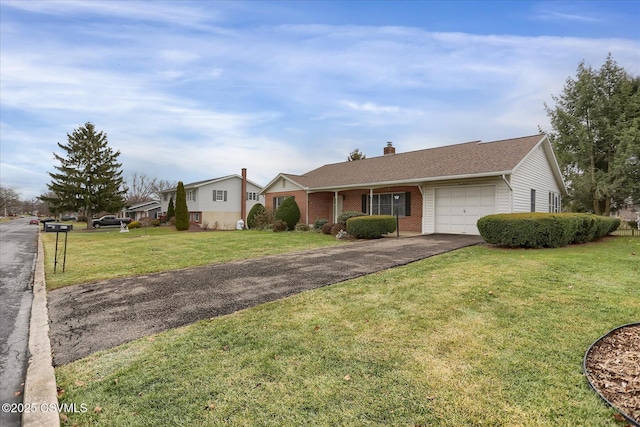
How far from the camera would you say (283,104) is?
17.5 meters

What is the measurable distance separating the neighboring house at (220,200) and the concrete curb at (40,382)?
2740cm

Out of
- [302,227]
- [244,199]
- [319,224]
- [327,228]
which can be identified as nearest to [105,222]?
[244,199]

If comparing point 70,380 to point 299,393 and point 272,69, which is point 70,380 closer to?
point 299,393

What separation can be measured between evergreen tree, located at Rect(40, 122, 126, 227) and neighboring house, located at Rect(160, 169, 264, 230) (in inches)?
396

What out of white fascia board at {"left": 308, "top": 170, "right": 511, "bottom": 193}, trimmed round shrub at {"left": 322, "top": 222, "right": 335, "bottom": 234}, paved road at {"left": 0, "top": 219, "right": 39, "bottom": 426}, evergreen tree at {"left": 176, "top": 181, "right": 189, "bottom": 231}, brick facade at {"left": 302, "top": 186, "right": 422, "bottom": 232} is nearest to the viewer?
paved road at {"left": 0, "top": 219, "right": 39, "bottom": 426}

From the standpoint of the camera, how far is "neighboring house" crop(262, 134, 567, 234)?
1415 centimetres

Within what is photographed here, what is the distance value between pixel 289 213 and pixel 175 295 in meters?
15.6

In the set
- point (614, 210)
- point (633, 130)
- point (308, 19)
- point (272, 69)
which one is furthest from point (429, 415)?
point (614, 210)

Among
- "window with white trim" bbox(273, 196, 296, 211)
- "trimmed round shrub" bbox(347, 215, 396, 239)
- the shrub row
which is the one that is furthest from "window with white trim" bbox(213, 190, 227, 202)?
the shrub row

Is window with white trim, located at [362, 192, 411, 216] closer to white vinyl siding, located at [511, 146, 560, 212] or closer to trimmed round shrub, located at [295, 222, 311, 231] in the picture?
trimmed round shrub, located at [295, 222, 311, 231]

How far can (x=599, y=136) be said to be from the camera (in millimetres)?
22141

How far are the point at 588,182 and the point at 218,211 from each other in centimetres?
3001

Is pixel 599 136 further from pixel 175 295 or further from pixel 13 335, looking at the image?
pixel 13 335

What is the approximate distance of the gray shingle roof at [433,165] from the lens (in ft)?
47.2
